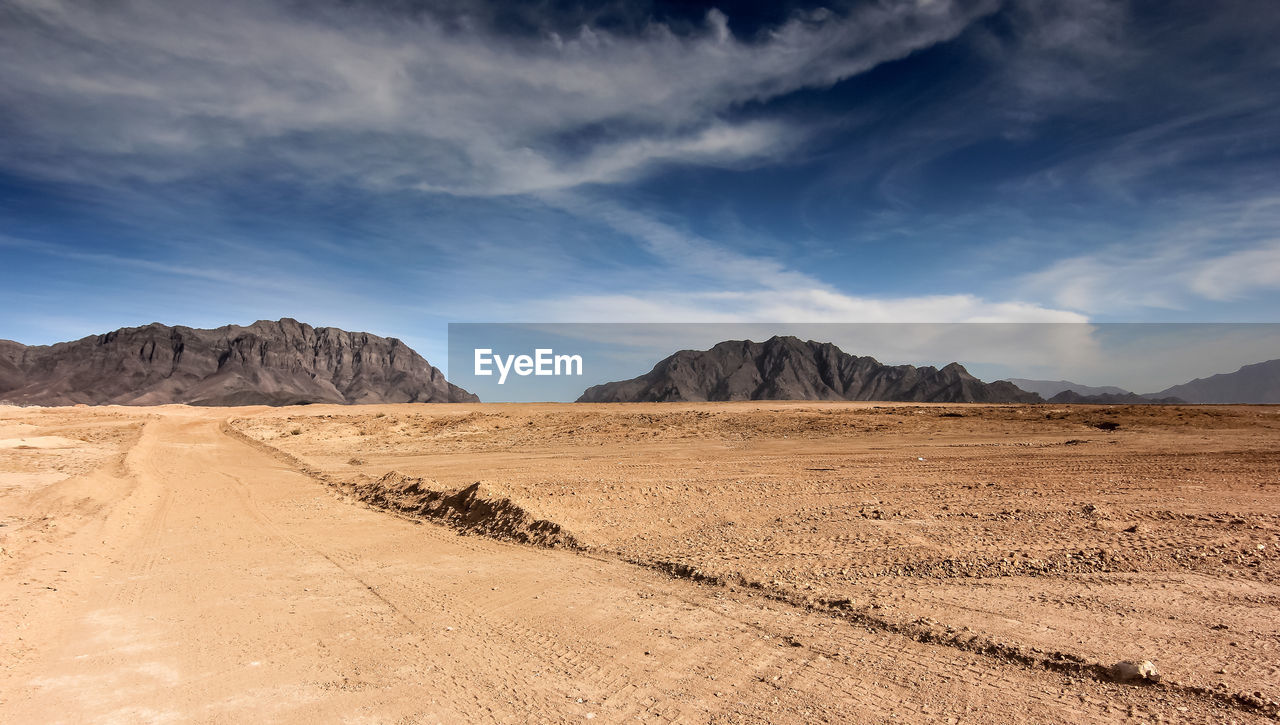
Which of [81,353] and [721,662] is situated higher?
[81,353]

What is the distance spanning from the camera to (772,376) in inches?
6526

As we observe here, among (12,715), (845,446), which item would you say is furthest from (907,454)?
(12,715)

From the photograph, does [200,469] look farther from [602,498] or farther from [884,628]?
[884,628]

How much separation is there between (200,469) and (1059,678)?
2459cm

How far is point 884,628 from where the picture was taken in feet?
Answer: 20.1

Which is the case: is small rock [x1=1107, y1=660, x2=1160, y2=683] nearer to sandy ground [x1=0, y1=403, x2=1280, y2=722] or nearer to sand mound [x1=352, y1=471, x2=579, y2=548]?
sandy ground [x1=0, y1=403, x2=1280, y2=722]

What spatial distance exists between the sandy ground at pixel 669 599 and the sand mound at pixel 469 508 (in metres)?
0.22

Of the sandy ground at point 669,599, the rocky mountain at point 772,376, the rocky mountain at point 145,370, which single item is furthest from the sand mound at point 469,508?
the rocky mountain at point 145,370

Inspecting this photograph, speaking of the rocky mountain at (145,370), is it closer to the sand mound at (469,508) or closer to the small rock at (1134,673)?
the sand mound at (469,508)

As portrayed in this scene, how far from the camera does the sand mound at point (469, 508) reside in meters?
10.8

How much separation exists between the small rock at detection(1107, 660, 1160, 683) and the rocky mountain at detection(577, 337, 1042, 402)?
486ft

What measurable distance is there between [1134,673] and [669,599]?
169 inches

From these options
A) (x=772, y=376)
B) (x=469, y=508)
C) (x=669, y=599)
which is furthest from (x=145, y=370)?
(x=669, y=599)

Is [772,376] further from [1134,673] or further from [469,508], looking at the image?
[1134,673]
